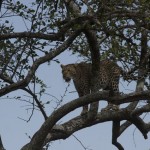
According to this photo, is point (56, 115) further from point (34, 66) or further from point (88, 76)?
point (88, 76)

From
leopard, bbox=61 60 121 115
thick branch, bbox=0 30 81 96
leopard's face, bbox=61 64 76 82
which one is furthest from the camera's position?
leopard's face, bbox=61 64 76 82

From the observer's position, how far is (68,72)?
1090cm

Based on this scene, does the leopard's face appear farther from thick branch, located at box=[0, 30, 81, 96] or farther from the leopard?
thick branch, located at box=[0, 30, 81, 96]

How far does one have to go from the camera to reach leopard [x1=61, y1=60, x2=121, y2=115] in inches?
406

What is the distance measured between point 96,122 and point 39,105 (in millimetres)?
1029

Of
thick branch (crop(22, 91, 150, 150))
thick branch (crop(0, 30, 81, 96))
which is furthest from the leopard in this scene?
thick branch (crop(22, 91, 150, 150))

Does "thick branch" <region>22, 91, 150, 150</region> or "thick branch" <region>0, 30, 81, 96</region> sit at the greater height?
"thick branch" <region>0, 30, 81, 96</region>

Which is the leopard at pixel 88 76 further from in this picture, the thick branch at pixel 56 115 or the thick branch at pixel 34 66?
the thick branch at pixel 56 115

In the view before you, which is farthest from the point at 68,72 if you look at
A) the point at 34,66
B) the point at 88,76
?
the point at 34,66

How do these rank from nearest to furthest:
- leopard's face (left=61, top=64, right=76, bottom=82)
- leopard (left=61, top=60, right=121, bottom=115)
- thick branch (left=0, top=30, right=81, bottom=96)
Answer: thick branch (left=0, top=30, right=81, bottom=96) → leopard (left=61, top=60, right=121, bottom=115) → leopard's face (left=61, top=64, right=76, bottom=82)

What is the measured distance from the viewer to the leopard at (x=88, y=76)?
1030cm

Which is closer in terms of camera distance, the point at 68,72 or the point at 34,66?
the point at 34,66

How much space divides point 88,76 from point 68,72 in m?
0.44

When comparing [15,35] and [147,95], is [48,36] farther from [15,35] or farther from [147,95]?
[147,95]
